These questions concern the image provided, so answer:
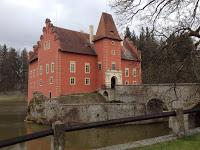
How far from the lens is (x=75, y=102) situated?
94.0 ft

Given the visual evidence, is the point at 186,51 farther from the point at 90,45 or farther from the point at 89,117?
the point at 90,45

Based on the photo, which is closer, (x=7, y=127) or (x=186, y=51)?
(x=186, y=51)

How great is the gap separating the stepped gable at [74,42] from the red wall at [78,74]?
562 millimetres

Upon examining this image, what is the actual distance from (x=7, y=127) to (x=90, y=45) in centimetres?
1443

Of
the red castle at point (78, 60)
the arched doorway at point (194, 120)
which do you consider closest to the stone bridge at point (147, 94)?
the red castle at point (78, 60)

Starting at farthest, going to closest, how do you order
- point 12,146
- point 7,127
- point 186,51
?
point 7,127 → point 186,51 → point 12,146

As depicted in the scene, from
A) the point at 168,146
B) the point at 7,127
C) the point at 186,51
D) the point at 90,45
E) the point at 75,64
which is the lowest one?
the point at 7,127

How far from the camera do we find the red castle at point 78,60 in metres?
31.2

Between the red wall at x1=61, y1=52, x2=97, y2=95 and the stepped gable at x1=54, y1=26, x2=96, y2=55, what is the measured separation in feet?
1.84

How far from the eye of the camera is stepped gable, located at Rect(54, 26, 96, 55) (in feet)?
104

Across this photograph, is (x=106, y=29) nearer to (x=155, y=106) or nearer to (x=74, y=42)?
(x=74, y=42)

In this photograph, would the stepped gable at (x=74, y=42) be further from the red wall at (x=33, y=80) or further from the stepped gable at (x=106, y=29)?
the red wall at (x=33, y=80)

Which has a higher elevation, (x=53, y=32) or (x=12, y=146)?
(x=53, y=32)

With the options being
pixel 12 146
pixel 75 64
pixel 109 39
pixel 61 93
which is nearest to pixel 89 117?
pixel 61 93
